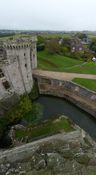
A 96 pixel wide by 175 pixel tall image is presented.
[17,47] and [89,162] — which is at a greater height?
[17,47]

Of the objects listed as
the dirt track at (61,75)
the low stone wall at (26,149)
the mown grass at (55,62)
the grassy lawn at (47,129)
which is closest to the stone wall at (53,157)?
the low stone wall at (26,149)

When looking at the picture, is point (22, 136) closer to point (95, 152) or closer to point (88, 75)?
point (95, 152)

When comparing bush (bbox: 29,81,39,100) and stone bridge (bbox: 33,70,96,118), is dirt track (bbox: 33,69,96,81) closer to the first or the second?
stone bridge (bbox: 33,70,96,118)

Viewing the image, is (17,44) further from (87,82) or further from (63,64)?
(63,64)

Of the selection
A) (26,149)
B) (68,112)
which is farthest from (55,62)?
(26,149)

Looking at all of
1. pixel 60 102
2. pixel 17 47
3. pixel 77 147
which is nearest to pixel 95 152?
pixel 77 147

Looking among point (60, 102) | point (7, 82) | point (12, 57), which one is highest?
point (12, 57)

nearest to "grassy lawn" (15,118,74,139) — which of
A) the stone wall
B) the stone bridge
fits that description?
the stone wall

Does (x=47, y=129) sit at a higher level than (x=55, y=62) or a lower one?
higher
